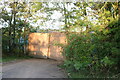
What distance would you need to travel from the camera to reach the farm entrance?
855 cm

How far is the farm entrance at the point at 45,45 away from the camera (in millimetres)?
8547

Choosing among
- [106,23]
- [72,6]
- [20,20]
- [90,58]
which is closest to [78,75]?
[90,58]

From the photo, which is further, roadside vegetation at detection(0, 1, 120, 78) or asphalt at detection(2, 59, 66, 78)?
asphalt at detection(2, 59, 66, 78)

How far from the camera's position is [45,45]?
9.45 metres

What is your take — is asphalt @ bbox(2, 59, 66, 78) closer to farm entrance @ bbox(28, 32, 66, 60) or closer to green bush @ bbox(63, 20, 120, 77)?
green bush @ bbox(63, 20, 120, 77)

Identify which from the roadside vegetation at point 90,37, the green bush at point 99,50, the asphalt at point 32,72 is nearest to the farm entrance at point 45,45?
the roadside vegetation at point 90,37

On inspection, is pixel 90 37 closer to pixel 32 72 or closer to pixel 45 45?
pixel 32 72

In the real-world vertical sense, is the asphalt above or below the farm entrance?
below

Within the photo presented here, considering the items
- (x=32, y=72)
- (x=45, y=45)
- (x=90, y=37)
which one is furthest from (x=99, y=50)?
(x=45, y=45)

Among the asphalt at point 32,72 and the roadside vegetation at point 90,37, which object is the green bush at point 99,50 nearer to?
the roadside vegetation at point 90,37

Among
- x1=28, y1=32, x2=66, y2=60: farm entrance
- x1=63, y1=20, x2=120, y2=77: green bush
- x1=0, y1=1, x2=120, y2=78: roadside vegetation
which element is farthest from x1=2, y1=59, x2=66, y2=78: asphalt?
x1=28, y1=32, x2=66, y2=60: farm entrance

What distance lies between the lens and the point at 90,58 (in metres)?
4.14

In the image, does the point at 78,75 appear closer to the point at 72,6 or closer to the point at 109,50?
the point at 109,50

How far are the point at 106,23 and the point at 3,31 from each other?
744 cm
